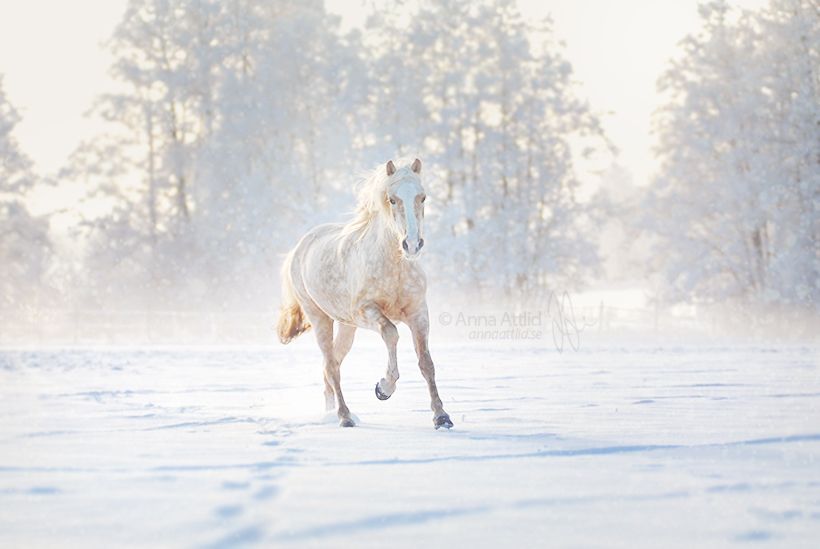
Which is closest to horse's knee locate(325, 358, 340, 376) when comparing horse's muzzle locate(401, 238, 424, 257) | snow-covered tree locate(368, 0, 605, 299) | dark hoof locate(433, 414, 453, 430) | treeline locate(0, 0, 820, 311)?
dark hoof locate(433, 414, 453, 430)

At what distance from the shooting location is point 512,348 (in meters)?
20.8

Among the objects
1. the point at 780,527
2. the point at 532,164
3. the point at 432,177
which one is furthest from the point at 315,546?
the point at 532,164

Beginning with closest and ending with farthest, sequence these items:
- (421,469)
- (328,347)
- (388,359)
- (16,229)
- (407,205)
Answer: (421,469)
(407,205)
(388,359)
(328,347)
(16,229)

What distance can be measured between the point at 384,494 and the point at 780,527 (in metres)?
1.44

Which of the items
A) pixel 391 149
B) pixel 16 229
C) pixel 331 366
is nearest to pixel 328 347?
pixel 331 366

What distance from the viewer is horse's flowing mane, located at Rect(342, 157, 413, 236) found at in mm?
6480

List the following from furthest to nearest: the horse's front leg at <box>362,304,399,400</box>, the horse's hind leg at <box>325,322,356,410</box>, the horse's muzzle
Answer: the horse's hind leg at <box>325,322,356,410</box> → the horse's front leg at <box>362,304,399,400</box> → the horse's muzzle

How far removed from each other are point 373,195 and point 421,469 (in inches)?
112

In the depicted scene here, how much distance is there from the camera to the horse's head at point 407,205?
602 centimetres

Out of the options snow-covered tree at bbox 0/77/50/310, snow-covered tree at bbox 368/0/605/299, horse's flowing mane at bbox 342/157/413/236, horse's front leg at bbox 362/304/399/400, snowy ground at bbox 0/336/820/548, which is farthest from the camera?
snow-covered tree at bbox 368/0/605/299

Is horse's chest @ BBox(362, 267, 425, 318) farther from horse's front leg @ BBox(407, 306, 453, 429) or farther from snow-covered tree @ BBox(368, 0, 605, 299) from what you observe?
snow-covered tree @ BBox(368, 0, 605, 299)

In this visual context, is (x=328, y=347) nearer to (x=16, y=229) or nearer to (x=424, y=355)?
(x=424, y=355)

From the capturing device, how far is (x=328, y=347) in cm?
768

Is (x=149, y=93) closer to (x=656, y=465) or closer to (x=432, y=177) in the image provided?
Result: (x=432, y=177)
